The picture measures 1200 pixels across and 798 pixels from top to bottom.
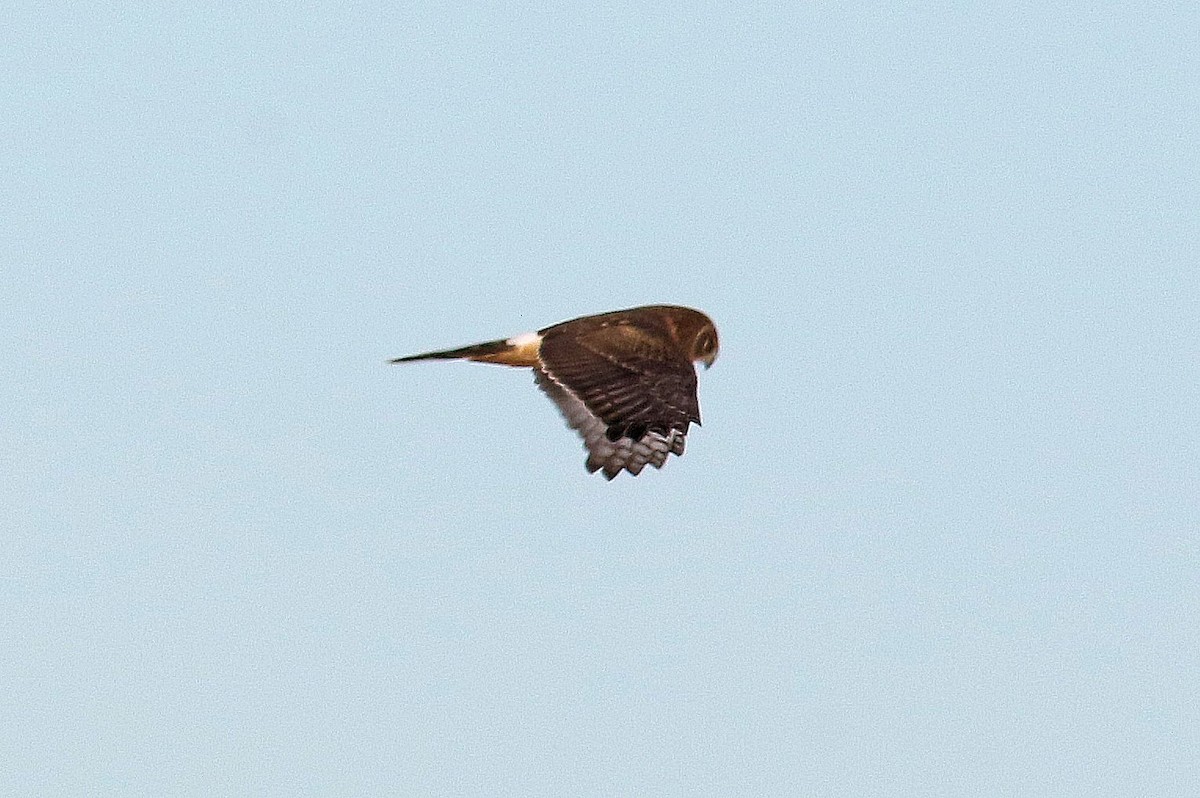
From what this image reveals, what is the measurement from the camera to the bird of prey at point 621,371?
19.1 meters

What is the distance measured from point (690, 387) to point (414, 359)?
3.25 metres

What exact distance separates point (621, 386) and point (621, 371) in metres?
0.32

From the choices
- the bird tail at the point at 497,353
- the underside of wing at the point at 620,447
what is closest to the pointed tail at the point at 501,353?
the bird tail at the point at 497,353

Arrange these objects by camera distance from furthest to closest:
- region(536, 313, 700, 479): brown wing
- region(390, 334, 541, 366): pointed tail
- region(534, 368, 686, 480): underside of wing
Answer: region(390, 334, 541, 366): pointed tail < region(536, 313, 700, 479): brown wing < region(534, 368, 686, 480): underside of wing

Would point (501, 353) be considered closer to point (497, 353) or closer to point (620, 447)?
point (497, 353)

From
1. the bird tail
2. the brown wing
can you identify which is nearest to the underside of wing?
the brown wing

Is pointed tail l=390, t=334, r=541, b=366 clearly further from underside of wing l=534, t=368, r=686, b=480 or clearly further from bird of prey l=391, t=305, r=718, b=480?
underside of wing l=534, t=368, r=686, b=480

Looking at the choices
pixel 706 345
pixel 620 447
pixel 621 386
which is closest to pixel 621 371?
pixel 621 386

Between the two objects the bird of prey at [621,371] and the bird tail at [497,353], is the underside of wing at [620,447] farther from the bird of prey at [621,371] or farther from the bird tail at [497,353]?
the bird tail at [497,353]

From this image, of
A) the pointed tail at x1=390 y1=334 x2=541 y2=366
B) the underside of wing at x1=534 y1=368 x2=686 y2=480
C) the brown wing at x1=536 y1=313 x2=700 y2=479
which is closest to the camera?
the underside of wing at x1=534 y1=368 x2=686 y2=480

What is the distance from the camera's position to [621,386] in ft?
65.4

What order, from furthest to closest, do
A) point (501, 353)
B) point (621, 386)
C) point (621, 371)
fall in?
point (501, 353) < point (621, 371) < point (621, 386)

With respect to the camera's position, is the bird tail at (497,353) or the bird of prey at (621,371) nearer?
the bird of prey at (621,371)

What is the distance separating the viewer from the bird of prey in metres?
19.1
